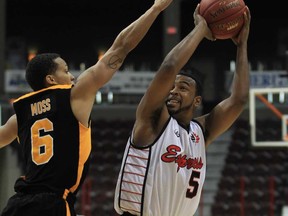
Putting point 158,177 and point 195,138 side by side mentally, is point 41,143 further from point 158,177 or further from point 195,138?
point 195,138

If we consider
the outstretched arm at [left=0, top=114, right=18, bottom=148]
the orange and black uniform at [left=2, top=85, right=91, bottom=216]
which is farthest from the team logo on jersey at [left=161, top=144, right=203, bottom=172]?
the outstretched arm at [left=0, top=114, right=18, bottom=148]

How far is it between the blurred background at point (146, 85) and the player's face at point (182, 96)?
6425 millimetres

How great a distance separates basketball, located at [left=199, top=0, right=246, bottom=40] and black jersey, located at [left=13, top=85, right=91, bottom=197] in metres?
0.94

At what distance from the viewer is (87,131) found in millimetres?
3631

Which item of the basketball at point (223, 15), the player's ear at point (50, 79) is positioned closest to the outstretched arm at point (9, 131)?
the player's ear at point (50, 79)

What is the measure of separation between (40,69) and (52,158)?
499mm

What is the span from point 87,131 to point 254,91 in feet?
23.8

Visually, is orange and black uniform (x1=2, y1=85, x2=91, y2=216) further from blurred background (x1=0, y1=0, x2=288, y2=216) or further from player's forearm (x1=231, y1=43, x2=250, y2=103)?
blurred background (x1=0, y1=0, x2=288, y2=216)

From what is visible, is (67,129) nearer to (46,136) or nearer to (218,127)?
(46,136)

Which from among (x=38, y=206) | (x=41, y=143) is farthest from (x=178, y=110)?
(x=38, y=206)

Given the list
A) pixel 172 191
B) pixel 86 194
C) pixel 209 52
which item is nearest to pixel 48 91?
pixel 172 191

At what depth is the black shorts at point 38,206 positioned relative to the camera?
3.51 meters

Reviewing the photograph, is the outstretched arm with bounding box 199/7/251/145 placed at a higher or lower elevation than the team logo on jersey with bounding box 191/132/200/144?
higher

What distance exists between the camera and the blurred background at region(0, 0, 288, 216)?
12.3m
